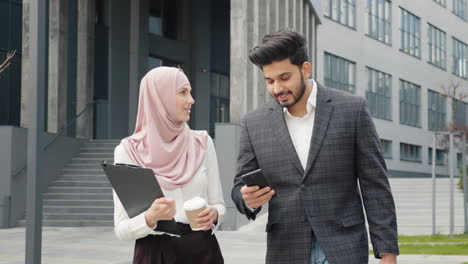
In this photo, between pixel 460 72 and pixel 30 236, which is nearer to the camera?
pixel 30 236

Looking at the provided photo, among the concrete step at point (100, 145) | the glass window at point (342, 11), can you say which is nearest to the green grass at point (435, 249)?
the concrete step at point (100, 145)

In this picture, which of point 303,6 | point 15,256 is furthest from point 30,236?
point 303,6

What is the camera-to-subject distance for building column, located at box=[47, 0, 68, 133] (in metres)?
22.4

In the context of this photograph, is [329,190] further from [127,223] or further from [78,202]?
[78,202]

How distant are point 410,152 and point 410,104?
10.8 feet

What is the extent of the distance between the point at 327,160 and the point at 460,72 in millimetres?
59497

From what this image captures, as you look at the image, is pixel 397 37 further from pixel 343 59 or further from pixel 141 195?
pixel 141 195

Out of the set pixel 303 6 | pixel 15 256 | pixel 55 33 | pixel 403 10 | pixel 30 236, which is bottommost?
pixel 15 256

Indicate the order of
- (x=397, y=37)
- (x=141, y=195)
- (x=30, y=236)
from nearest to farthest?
1. (x=141, y=195)
2. (x=30, y=236)
3. (x=397, y=37)

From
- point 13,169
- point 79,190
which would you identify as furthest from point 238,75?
point 13,169

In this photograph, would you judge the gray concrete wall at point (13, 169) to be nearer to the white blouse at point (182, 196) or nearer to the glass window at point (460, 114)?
the white blouse at point (182, 196)

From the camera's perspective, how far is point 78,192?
65.4 ft

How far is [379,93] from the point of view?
1874 inches

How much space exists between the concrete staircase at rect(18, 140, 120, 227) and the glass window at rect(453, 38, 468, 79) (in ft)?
142
